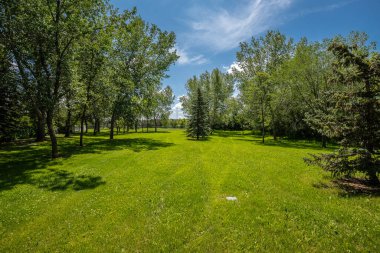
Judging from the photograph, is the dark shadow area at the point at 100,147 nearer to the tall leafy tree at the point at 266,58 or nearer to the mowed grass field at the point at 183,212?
the mowed grass field at the point at 183,212

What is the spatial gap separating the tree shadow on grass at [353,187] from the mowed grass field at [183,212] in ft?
0.57

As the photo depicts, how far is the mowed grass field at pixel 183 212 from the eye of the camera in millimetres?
5988

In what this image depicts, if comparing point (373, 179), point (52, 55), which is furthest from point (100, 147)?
point (373, 179)

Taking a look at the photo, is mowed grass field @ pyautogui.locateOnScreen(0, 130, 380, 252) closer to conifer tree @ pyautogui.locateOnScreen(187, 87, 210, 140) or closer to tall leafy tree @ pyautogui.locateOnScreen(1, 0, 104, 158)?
tall leafy tree @ pyautogui.locateOnScreen(1, 0, 104, 158)

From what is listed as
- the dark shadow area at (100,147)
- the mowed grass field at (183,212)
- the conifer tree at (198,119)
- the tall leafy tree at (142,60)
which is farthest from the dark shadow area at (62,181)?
the conifer tree at (198,119)

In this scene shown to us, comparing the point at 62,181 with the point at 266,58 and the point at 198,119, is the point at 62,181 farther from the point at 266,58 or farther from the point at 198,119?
the point at 266,58

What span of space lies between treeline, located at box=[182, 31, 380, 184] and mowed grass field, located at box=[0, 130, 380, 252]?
253cm

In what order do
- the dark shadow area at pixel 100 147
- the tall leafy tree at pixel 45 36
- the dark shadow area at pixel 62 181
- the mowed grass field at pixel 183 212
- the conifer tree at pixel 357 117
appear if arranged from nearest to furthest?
the mowed grass field at pixel 183 212 < the conifer tree at pixel 357 117 < the dark shadow area at pixel 62 181 < the tall leafy tree at pixel 45 36 < the dark shadow area at pixel 100 147

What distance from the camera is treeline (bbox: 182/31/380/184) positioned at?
388 inches

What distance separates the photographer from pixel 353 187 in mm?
10391

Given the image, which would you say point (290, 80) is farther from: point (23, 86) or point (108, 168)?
point (23, 86)

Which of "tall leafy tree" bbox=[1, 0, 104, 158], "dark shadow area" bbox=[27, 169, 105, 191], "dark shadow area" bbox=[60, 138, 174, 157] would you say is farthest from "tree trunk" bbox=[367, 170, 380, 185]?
"tall leafy tree" bbox=[1, 0, 104, 158]

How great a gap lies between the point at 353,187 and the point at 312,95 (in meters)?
25.6

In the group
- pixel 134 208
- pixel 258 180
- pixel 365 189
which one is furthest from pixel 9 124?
pixel 365 189
